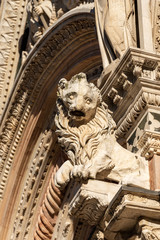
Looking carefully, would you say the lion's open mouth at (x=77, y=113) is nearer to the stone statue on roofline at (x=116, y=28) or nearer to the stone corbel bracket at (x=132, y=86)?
the stone corbel bracket at (x=132, y=86)

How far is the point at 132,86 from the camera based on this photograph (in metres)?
4.72

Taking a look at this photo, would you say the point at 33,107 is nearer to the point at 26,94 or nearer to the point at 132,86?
the point at 26,94

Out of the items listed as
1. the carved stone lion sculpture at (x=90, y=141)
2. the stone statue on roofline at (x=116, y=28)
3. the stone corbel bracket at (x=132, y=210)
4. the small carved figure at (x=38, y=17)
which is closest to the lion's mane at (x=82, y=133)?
the carved stone lion sculpture at (x=90, y=141)

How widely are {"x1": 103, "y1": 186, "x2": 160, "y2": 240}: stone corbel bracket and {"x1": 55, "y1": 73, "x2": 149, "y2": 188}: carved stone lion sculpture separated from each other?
1.01 feet

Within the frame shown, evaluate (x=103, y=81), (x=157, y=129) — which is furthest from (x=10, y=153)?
(x=157, y=129)

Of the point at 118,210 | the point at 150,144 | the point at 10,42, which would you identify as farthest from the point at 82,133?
the point at 10,42

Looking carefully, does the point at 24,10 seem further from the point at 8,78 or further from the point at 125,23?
the point at 125,23

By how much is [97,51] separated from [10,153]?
2.43 meters

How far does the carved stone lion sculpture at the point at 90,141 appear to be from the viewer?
4.31 metres

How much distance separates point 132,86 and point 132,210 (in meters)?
1.15

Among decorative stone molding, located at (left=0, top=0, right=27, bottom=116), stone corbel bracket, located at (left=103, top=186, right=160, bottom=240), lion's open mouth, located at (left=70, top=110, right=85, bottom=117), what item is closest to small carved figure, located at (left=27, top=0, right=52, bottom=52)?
decorative stone molding, located at (left=0, top=0, right=27, bottom=116)

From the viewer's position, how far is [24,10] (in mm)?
9859

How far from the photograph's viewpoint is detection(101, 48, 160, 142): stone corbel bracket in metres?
4.62

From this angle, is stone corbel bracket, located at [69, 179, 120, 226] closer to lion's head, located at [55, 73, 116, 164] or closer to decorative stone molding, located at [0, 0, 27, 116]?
lion's head, located at [55, 73, 116, 164]
